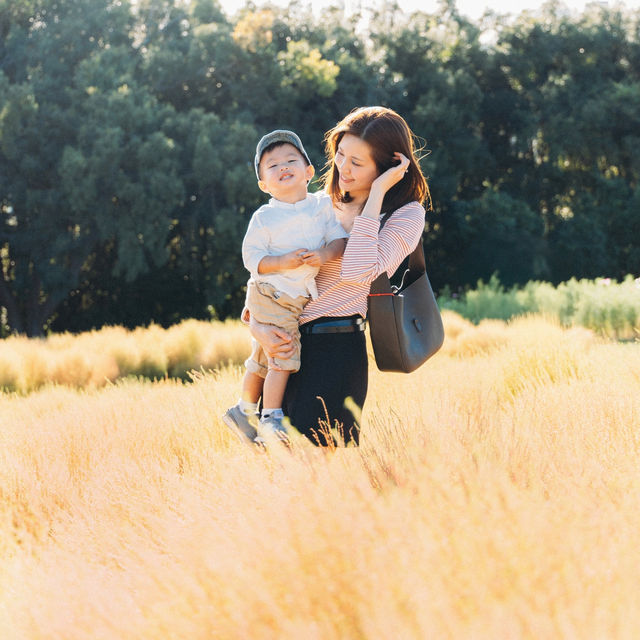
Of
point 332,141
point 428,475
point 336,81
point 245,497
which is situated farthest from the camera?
point 336,81

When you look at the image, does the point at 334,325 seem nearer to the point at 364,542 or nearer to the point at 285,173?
the point at 285,173

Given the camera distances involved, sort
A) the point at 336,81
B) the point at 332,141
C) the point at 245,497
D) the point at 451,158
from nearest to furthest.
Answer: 1. the point at 245,497
2. the point at 332,141
3. the point at 336,81
4. the point at 451,158

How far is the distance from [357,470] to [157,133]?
15428 millimetres

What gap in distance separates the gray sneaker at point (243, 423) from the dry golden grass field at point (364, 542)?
0.14m

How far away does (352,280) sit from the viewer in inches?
101

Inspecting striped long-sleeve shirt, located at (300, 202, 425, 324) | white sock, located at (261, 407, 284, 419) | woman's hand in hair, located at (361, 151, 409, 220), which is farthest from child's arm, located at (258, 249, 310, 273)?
white sock, located at (261, 407, 284, 419)

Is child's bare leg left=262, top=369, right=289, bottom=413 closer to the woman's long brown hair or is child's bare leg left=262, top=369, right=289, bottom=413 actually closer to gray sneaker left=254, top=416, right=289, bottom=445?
gray sneaker left=254, top=416, right=289, bottom=445

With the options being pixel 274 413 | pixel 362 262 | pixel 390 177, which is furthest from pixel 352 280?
pixel 274 413

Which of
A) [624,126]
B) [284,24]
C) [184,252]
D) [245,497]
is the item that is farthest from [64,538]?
[624,126]

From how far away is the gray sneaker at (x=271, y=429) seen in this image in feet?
8.63

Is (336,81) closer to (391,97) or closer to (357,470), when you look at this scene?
(391,97)

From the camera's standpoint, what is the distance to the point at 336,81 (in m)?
21.4

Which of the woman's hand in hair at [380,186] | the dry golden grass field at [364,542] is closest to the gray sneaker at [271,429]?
the dry golden grass field at [364,542]

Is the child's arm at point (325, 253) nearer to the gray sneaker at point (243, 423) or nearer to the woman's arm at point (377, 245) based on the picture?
the woman's arm at point (377, 245)
